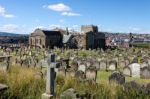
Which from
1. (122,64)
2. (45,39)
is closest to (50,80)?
(122,64)

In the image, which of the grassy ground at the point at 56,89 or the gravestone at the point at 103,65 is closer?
the grassy ground at the point at 56,89

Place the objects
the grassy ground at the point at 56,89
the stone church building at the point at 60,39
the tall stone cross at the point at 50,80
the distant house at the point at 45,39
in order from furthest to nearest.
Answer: the stone church building at the point at 60,39
the distant house at the point at 45,39
the grassy ground at the point at 56,89
the tall stone cross at the point at 50,80

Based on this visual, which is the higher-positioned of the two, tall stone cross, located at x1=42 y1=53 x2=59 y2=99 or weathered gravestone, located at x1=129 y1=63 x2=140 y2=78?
tall stone cross, located at x1=42 y1=53 x2=59 y2=99

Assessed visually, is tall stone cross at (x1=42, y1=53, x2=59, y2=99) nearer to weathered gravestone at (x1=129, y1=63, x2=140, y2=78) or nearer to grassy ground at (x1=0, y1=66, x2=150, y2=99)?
grassy ground at (x1=0, y1=66, x2=150, y2=99)

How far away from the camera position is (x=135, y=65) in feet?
80.6

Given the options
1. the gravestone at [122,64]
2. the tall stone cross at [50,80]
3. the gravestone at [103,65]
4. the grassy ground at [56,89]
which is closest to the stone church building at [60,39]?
the gravestone at [122,64]

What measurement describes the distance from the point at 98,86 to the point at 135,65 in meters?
11.4

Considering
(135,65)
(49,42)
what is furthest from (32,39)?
(135,65)

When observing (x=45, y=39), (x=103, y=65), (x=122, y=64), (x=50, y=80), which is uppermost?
(x=45, y=39)

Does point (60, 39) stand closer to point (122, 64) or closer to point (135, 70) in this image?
point (122, 64)

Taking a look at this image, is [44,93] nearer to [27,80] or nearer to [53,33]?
[27,80]

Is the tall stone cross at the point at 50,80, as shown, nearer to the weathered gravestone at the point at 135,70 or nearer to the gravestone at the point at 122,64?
the weathered gravestone at the point at 135,70

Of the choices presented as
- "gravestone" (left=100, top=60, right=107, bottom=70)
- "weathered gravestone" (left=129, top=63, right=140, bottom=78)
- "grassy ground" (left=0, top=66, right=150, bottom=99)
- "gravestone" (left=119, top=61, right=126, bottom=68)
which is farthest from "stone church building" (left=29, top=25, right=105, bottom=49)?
"grassy ground" (left=0, top=66, right=150, bottom=99)

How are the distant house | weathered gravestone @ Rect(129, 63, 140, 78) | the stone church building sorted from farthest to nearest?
1. the stone church building
2. the distant house
3. weathered gravestone @ Rect(129, 63, 140, 78)
